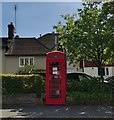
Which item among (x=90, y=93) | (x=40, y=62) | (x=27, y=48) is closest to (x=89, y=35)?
(x=90, y=93)

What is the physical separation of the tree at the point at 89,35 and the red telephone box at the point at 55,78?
308cm

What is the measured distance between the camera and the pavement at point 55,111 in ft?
32.4

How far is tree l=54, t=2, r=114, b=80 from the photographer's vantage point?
14711mm

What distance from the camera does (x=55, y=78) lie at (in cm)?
1238

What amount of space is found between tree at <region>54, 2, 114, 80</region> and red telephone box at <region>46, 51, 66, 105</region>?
3.08 metres

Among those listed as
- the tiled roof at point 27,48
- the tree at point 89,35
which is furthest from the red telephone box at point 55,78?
the tiled roof at point 27,48

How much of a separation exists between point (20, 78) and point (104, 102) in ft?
12.4

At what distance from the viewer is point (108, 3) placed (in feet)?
44.9

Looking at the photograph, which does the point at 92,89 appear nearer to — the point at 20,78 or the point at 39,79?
the point at 39,79

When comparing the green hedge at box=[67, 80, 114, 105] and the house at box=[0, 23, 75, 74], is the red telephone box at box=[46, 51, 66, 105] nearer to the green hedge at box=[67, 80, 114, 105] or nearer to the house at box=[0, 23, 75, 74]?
the green hedge at box=[67, 80, 114, 105]

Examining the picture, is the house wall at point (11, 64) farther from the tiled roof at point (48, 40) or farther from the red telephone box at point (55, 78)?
the red telephone box at point (55, 78)

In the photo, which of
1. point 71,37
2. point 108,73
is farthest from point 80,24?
point 108,73

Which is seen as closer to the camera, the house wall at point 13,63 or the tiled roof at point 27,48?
the house wall at point 13,63

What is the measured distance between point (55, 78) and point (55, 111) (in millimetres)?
1943
